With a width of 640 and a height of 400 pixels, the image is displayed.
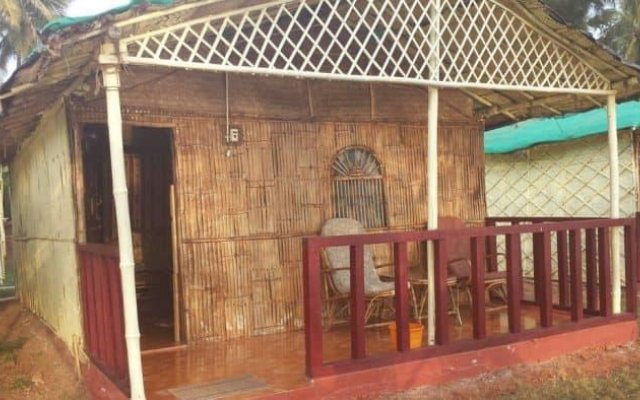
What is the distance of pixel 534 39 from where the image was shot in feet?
15.8

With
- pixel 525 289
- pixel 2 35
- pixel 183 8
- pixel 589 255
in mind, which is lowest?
pixel 525 289

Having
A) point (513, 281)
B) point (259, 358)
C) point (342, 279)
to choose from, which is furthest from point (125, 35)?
point (513, 281)

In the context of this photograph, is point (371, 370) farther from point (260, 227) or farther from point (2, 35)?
point (2, 35)

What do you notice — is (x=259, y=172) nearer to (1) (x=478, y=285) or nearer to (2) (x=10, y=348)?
(1) (x=478, y=285)

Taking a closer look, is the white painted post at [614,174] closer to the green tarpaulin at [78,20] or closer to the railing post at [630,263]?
the railing post at [630,263]

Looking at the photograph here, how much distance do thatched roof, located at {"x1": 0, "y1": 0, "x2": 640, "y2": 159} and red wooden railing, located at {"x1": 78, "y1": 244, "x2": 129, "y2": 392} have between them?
3.49 feet

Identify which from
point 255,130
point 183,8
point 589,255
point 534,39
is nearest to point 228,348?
point 255,130

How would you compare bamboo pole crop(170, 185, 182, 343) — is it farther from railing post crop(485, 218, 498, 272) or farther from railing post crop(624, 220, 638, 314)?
railing post crop(624, 220, 638, 314)

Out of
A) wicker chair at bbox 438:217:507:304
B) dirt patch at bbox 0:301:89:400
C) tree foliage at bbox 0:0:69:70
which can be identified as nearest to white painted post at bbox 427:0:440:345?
wicker chair at bbox 438:217:507:304

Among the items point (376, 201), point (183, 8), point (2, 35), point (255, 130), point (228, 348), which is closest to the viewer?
point (183, 8)

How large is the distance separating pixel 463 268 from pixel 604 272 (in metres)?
1.11

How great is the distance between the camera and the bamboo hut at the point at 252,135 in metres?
3.56

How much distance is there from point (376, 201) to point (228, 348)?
6.53 ft

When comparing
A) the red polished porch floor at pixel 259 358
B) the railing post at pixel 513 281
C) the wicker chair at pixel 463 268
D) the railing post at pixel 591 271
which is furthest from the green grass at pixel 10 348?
the railing post at pixel 591 271
